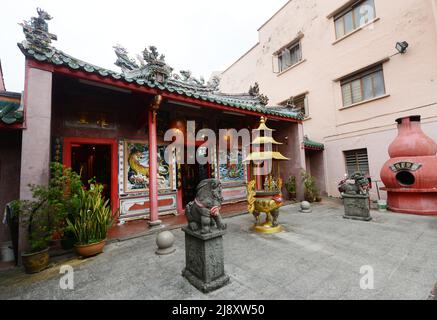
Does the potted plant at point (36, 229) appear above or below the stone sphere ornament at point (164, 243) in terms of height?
above

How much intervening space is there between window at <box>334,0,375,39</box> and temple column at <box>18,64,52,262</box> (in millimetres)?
12435

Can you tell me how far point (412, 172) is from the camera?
603 cm

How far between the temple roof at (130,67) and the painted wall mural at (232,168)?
2458mm

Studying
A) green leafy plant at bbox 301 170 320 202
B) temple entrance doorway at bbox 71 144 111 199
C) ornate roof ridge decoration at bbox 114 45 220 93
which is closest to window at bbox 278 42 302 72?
ornate roof ridge decoration at bbox 114 45 220 93

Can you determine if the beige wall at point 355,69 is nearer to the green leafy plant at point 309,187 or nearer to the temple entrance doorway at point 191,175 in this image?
the green leafy plant at point 309,187

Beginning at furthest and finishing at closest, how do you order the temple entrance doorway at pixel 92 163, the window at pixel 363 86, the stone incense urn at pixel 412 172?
the window at pixel 363 86
the temple entrance doorway at pixel 92 163
the stone incense urn at pixel 412 172

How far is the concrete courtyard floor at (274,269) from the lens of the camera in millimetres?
2381

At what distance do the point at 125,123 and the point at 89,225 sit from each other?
3759 millimetres

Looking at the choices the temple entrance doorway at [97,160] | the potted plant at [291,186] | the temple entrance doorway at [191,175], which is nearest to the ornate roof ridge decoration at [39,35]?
the temple entrance doorway at [97,160]

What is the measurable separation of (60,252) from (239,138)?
7.31 meters

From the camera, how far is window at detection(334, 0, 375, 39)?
8750mm

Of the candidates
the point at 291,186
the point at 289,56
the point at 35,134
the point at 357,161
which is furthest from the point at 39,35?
the point at 289,56
